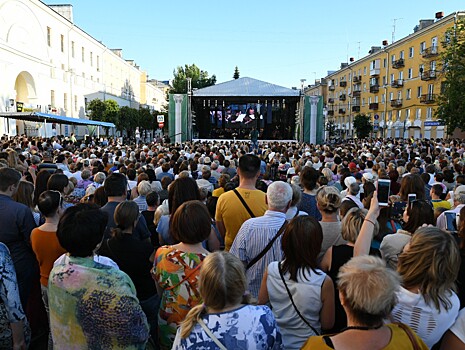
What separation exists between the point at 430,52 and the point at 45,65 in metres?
34.8

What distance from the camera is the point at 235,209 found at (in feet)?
12.8

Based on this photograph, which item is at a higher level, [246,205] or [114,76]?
[114,76]

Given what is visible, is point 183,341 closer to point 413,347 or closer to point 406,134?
point 413,347

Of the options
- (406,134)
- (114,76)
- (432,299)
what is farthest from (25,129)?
(406,134)

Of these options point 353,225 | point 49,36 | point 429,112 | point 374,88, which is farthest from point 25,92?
point 374,88

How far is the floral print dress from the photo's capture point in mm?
2549

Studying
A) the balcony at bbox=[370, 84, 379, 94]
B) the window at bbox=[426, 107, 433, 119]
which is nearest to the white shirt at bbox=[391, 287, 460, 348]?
the window at bbox=[426, 107, 433, 119]

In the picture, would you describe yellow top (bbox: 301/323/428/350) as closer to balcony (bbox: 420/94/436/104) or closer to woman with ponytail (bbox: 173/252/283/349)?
woman with ponytail (bbox: 173/252/283/349)

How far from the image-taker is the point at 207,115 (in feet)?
112

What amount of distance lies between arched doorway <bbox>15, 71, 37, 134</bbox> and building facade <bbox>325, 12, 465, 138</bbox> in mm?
31162

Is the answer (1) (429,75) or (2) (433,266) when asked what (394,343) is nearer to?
(2) (433,266)

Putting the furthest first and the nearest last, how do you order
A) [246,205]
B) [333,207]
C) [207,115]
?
[207,115] → [246,205] → [333,207]

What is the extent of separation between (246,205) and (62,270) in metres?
1.99

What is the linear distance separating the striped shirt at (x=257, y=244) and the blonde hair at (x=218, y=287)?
3.88 ft
